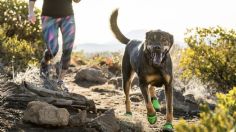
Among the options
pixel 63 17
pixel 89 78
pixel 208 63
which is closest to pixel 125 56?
pixel 63 17

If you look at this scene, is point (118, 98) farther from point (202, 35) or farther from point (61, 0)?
point (61, 0)

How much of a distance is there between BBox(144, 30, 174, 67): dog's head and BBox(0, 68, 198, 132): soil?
104 centimetres

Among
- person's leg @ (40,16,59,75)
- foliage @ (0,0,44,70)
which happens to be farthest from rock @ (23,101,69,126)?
foliage @ (0,0,44,70)

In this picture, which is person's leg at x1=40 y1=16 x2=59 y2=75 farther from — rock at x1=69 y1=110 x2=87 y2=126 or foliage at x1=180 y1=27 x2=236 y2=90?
foliage at x1=180 y1=27 x2=236 y2=90

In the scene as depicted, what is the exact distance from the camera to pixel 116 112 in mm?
8547

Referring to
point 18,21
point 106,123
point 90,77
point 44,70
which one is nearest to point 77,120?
point 106,123

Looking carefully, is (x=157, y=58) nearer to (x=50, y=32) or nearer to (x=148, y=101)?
(x=148, y=101)

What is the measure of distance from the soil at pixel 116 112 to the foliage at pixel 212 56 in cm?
149

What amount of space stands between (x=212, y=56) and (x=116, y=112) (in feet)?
11.3

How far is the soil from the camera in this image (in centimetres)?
629

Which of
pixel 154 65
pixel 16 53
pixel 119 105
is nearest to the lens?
pixel 154 65

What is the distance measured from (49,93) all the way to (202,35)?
520 cm

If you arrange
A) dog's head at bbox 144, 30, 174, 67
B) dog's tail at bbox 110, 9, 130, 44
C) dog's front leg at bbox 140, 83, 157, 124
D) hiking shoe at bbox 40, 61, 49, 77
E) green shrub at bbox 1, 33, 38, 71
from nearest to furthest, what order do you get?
dog's head at bbox 144, 30, 174, 67 < dog's front leg at bbox 140, 83, 157, 124 < hiking shoe at bbox 40, 61, 49, 77 < dog's tail at bbox 110, 9, 130, 44 < green shrub at bbox 1, 33, 38, 71

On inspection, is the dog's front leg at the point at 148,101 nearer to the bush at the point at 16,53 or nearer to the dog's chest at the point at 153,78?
the dog's chest at the point at 153,78
